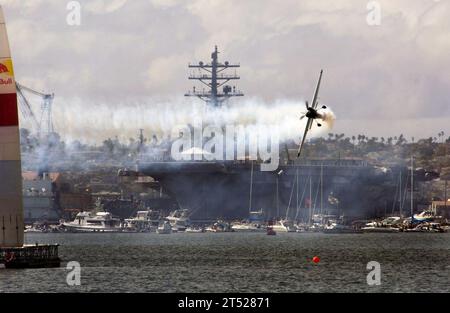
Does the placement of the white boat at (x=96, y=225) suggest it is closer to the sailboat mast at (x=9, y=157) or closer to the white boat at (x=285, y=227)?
the white boat at (x=285, y=227)

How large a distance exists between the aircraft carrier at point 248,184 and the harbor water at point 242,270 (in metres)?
43.6

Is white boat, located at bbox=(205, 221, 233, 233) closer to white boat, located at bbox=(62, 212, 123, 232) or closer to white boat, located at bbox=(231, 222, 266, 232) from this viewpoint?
white boat, located at bbox=(231, 222, 266, 232)

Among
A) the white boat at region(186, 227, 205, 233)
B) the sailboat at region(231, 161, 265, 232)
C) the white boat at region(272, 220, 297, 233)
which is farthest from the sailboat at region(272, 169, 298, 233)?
the white boat at region(186, 227, 205, 233)

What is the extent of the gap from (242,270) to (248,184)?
323 ft

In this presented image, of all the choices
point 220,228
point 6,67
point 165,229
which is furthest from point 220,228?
point 6,67

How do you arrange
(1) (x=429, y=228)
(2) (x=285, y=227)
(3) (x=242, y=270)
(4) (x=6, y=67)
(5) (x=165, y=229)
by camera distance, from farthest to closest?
(1) (x=429, y=228) < (5) (x=165, y=229) < (2) (x=285, y=227) < (3) (x=242, y=270) < (4) (x=6, y=67)

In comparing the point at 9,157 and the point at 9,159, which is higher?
the point at 9,157

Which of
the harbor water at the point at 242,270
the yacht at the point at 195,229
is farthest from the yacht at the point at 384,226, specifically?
the harbor water at the point at 242,270

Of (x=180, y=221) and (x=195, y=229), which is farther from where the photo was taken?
(x=180, y=221)

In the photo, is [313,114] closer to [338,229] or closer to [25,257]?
[25,257]

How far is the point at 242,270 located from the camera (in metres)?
83.1

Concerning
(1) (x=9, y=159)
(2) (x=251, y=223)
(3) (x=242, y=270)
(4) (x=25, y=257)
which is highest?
(1) (x=9, y=159)

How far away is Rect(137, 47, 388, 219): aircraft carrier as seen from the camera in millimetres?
170500
